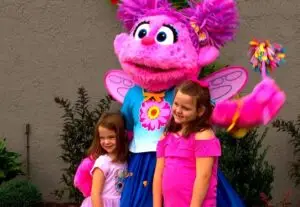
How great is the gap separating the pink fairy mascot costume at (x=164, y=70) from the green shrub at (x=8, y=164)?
2382 millimetres

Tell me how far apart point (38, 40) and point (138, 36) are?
2416 mm

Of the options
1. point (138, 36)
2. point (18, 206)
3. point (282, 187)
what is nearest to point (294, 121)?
point (282, 187)

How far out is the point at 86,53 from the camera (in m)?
5.68

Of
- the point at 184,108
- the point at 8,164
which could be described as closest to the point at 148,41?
the point at 184,108

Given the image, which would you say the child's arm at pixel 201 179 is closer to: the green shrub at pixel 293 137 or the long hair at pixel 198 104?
the long hair at pixel 198 104

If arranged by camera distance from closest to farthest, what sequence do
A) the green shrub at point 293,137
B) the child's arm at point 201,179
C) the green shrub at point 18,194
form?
the child's arm at point 201,179, the green shrub at point 293,137, the green shrub at point 18,194

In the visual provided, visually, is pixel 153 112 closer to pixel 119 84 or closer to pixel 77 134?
pixel 119 84

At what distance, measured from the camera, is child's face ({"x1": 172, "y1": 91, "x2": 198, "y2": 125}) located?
305 cm

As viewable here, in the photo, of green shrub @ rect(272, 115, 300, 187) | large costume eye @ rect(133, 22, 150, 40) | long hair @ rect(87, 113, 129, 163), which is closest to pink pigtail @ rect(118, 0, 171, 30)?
large costume eye @ rect(133, 22, 150, 40)

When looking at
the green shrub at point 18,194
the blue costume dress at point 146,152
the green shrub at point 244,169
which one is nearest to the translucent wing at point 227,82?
the blue costume dress at point 146,152

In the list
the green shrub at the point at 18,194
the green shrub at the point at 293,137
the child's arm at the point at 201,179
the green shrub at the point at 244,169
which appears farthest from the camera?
the green shrub at the point at 18,194

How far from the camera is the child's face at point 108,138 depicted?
11.8ft

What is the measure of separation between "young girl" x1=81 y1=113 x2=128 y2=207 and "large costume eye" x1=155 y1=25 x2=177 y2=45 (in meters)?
0.59

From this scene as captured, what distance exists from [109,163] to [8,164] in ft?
7.89
